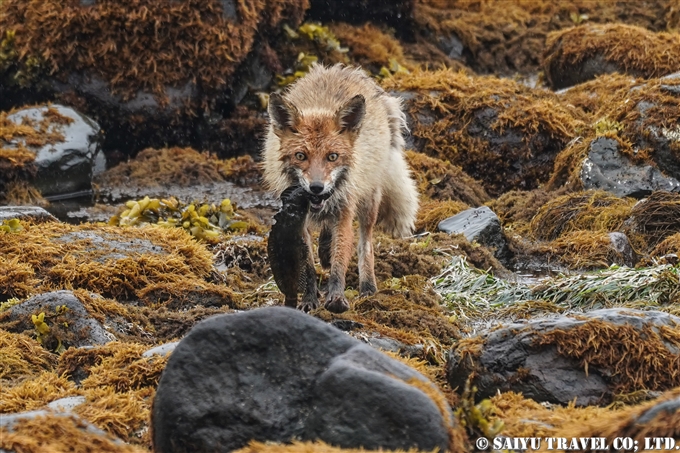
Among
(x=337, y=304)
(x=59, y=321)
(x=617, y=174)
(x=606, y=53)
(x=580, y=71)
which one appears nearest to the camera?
Answer: (x=59, y=321)

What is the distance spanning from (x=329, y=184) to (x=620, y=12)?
14.8 m

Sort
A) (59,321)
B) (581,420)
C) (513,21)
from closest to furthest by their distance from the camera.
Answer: (581,420) < (59,321) < (513,21)

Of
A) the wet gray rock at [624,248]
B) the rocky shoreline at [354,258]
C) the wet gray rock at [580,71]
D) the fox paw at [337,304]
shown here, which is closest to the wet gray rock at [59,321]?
the rocky shoreline at [354,258]

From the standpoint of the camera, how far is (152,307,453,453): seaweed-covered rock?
496 centimetres

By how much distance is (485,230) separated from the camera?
11023 mm

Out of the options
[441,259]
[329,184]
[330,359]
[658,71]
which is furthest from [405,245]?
[658,71]

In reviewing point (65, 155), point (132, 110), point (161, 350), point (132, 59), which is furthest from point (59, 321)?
point (132, 59)

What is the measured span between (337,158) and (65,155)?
7.70m

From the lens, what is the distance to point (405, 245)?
1076cm

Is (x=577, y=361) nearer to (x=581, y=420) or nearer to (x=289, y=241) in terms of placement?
(x=581, y=420)

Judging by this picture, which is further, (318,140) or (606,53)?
(606,53)

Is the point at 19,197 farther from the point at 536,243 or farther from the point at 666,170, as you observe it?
the point at 666,170

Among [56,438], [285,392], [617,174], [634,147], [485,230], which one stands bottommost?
[485,230]

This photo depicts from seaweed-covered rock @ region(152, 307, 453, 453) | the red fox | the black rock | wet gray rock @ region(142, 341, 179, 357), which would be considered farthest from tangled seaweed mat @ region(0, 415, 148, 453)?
the black rock
